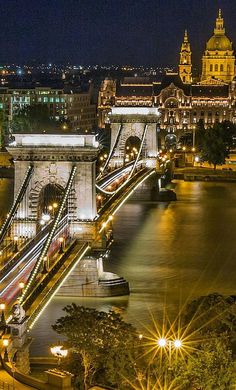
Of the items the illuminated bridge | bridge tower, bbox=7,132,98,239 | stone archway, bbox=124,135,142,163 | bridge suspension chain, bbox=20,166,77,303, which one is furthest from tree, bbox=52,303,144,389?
stone archway, bbox=124,135,142,163

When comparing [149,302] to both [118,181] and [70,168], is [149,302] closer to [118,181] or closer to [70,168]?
[70,168]

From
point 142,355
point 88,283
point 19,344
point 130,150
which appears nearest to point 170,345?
point 142,355

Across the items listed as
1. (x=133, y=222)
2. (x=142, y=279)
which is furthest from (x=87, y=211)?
(x=133, y=222)

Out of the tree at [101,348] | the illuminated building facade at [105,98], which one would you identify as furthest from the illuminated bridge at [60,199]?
the illuminated building facade at [105,98]

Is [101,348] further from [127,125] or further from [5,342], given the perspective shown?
[127,125]

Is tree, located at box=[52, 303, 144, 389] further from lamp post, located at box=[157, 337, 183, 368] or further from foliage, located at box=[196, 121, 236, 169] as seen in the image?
foliage, located at box=[196, 121, 236, 169]

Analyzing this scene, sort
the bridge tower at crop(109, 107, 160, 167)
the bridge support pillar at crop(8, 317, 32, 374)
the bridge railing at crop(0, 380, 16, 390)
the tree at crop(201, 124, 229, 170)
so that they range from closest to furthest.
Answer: the bridge railing at crop(0, 380, 16, 390) < the bridge support pillar at crop(8, 317, 32, 374) < the bridge tower at crop(109, 107, 160, 167) < the tree at crop(201, 124, 229, 170)
